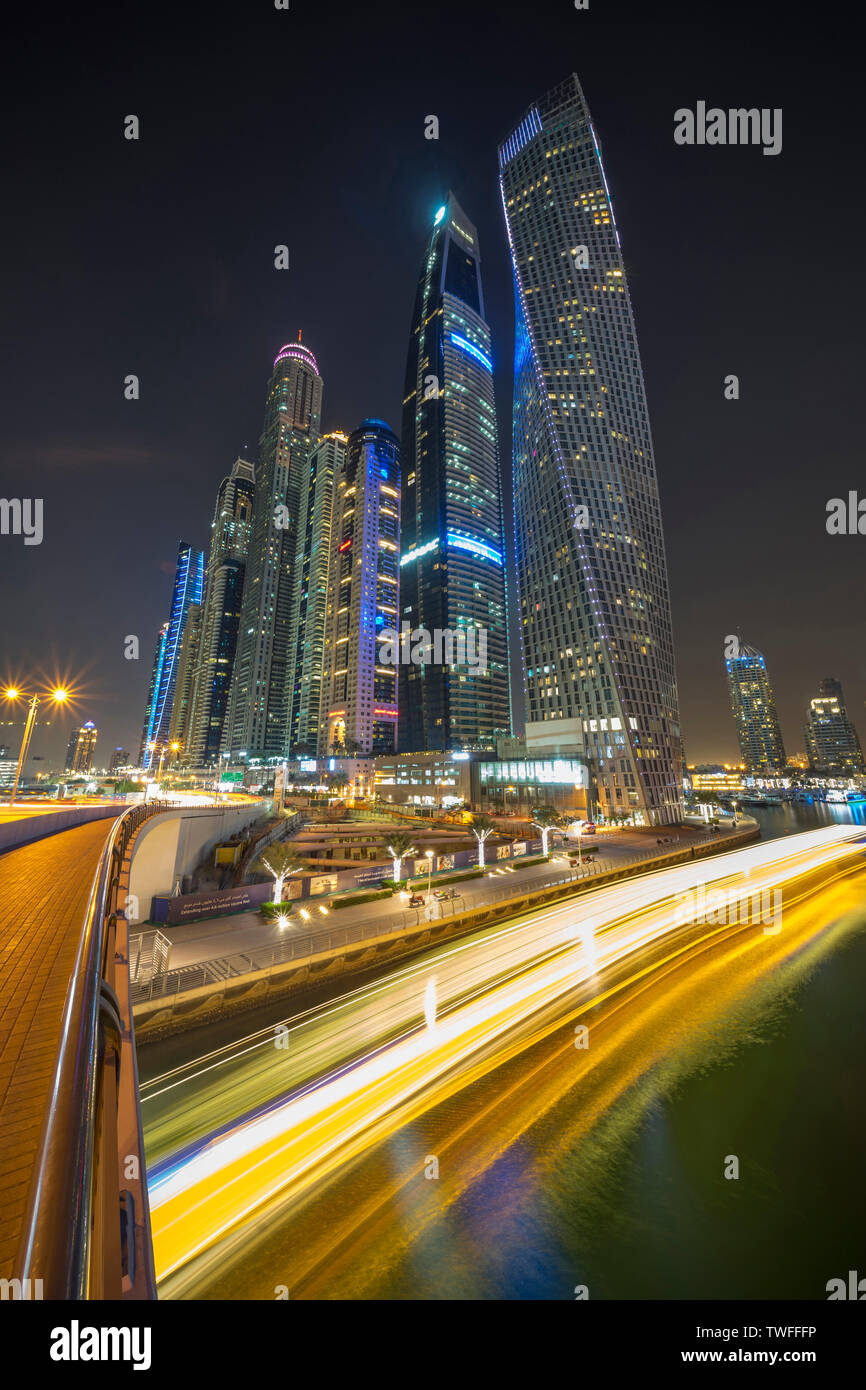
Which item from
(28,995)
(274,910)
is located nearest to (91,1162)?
(28,995)

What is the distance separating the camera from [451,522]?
155875 mm

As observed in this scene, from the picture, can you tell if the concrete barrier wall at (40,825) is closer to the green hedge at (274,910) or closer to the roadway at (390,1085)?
the green hedge at (274,910)

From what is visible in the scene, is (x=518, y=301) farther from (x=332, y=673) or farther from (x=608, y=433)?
(x=332, y=673)

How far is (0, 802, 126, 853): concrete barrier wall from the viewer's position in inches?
854

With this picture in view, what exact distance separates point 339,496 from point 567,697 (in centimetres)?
13603

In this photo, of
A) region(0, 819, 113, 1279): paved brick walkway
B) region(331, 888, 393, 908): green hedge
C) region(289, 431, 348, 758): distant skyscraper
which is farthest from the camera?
region(289, 431, 348, 758): distant skyscraper

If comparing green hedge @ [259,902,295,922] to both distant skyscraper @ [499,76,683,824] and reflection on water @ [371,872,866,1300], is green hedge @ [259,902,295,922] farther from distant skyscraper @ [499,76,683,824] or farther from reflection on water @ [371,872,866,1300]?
distant skyscraper @ [499,76,683,824]

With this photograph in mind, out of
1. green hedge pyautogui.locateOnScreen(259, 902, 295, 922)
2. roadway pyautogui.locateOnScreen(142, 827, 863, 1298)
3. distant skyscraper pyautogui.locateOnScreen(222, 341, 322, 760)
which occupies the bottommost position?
roadway pyautogui.locateOnScreen(142, 827, 863, 1298)

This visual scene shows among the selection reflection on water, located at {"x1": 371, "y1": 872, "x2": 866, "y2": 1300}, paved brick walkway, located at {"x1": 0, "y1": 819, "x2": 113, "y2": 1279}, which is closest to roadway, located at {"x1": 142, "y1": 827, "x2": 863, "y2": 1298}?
reflection on water, located at {"x1": 371, "y1": 872, "x2": 866, "y2": 1300}

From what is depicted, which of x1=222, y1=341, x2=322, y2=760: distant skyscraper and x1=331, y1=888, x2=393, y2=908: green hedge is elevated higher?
x1=222, y1=341, x2=322, y2=760: distant skyscraper

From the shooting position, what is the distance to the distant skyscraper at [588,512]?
8525cm

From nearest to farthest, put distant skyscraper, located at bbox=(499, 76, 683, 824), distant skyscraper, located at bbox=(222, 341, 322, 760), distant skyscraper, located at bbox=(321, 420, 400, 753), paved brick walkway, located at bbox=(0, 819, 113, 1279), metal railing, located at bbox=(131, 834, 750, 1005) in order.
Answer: paved brick walkway, located at bbox=(0, 819, 113, 1279) → metal railing, located at bbox=(131, 834, 750, 1005) → distant skyscraper, located at bbox=(499, 76, 683, 824) → distant skyscraper, located at bbox=(321, 420, 400, 753) → distant skyscraper, located at bbox=(222, 341, 322, 760)

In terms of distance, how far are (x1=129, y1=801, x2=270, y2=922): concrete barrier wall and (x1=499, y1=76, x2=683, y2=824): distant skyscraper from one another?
6257cm
